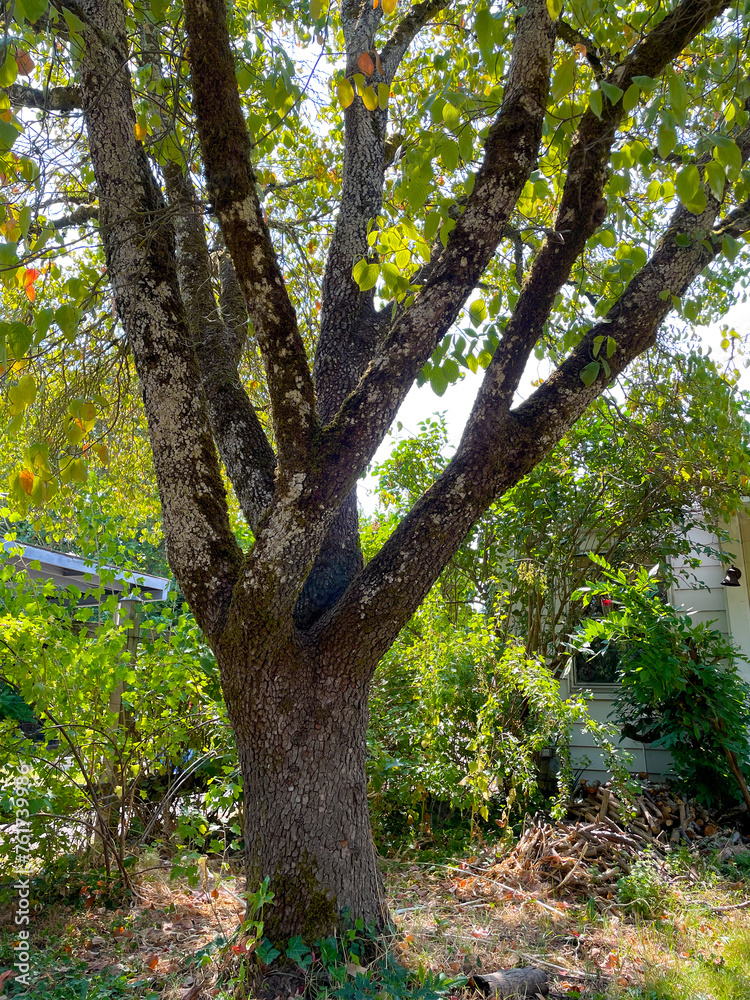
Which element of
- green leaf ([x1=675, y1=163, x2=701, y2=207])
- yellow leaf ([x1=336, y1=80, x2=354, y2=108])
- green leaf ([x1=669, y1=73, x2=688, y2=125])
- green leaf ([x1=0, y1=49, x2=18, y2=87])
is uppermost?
yellow leaf ([x1=336, y1=80, x2=354, y2=108])

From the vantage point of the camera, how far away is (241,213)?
2.72m

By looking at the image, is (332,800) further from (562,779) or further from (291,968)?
(562,779)

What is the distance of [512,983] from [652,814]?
3171 mm

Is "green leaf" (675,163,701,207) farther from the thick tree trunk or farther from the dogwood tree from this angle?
the thick tree trunk

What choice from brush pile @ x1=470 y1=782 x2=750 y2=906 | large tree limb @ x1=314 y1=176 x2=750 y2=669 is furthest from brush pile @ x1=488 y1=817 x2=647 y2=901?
large tree limb @ x1=314 y1=176 x2=750 y2=669

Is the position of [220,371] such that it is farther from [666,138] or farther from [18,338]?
[666,138]

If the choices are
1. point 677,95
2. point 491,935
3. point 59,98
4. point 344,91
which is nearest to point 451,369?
point 344,91

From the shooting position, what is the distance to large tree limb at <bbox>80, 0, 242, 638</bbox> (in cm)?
278

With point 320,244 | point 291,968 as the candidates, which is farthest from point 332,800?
point 320,244

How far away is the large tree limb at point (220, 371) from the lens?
129 inches

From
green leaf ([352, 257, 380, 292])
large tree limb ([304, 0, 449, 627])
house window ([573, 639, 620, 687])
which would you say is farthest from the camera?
house window ([573, 639, 620, 687])

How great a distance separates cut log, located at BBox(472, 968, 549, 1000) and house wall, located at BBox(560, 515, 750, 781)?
4.42m

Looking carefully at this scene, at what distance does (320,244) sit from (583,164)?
395 cm

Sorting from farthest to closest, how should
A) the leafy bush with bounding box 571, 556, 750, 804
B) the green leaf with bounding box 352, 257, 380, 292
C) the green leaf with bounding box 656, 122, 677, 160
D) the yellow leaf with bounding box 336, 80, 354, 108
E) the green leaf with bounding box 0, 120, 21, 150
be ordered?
the leafy bush with bounding box 571, 556, 750, 804 → the green leaf with bounding box 352, 257, 380, 292 → the yellow leaf with bounding box 336, 80, 354, 108 → the green leaf with bounding box 656, 122, 677, 160 → the green leaf with bounding box 0, 120, 21, 150
